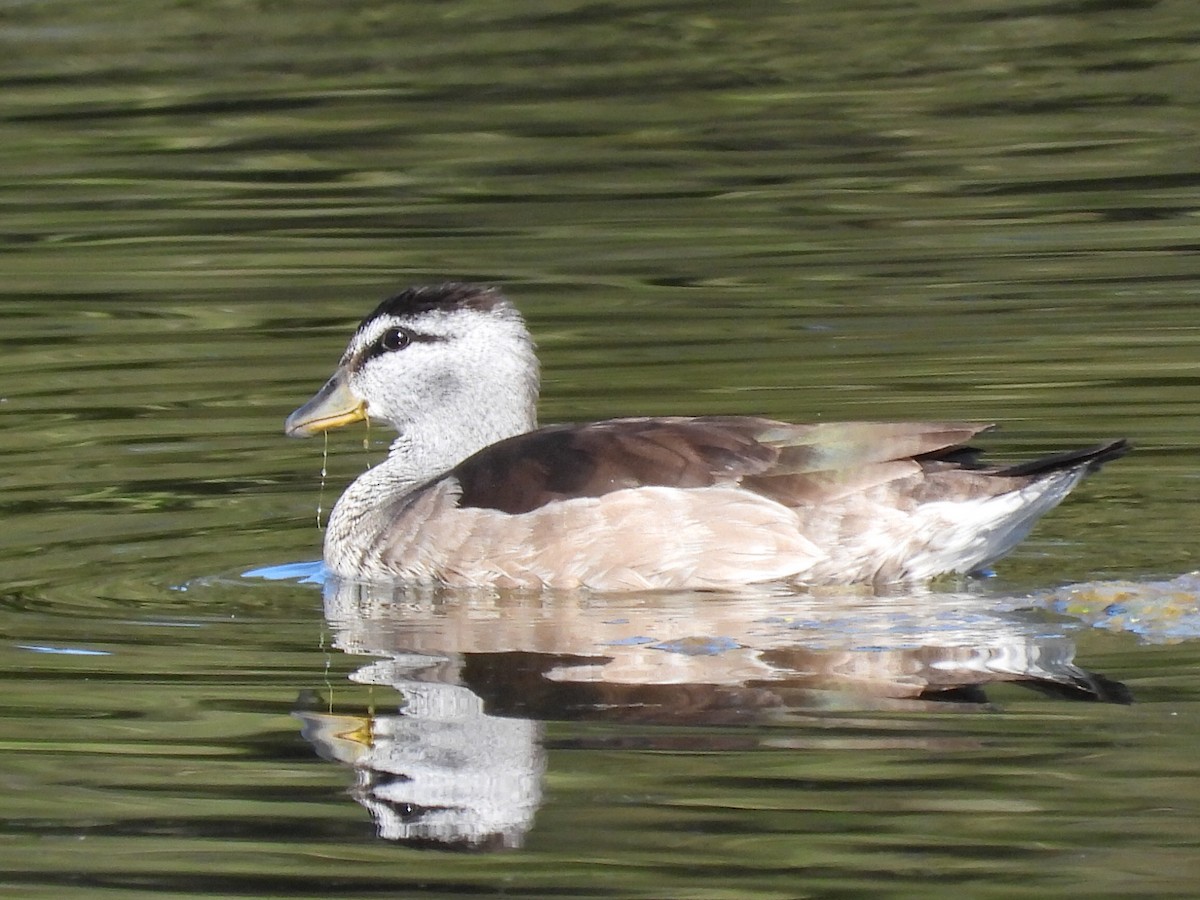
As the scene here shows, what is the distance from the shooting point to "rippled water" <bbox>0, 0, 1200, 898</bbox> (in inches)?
249

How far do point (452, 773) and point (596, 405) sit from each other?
4620 millimetres

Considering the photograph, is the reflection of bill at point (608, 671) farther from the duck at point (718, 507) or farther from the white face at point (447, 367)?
the white face at point (447, 367)

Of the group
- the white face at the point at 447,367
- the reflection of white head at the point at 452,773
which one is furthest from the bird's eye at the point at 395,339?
the reflection of white head at the point at 452,773

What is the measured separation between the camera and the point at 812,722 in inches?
272

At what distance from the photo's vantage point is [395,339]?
31.8 ft

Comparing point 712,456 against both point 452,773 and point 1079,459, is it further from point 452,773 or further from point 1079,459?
point 452,773

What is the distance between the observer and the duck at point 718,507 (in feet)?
27.7

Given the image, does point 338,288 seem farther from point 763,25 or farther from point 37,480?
point 763,25

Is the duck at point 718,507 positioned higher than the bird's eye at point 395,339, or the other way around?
the bird's eye at point 395,339

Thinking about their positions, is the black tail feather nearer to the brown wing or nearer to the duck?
the duck

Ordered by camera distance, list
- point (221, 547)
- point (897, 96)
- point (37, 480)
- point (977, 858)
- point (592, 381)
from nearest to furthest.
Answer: point (977, 858) → point (221, 547) → point (37, 480) → point (592, 381) → point (897, 96)

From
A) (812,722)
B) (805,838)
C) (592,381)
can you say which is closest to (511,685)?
(812,722)

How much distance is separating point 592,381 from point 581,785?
210 inches

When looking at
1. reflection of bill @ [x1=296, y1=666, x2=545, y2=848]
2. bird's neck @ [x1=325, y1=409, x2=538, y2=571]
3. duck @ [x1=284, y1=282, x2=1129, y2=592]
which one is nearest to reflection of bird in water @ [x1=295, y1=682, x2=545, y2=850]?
reflection of bill @ [x1=296, y1=666, x2=545, y2=848]
